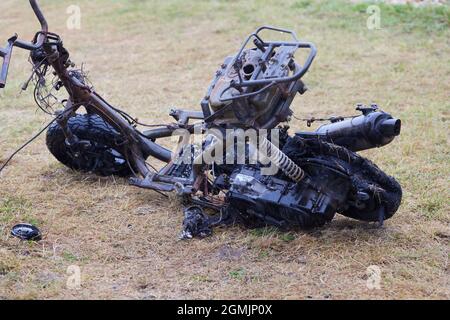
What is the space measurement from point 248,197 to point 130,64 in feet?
21.1

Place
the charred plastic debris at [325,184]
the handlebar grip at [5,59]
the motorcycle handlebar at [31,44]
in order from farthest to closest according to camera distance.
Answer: the motorcycle handlebar at [31,44] → the charred plastic debris at [325,184] → the handlebar grip at [5,59]

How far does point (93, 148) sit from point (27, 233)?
118cm

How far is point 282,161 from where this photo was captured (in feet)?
14.1

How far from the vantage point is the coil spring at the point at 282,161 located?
4.31m

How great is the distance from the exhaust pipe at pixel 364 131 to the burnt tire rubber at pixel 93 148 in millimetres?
1821

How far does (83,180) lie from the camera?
229 inches

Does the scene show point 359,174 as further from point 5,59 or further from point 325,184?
point 5,59

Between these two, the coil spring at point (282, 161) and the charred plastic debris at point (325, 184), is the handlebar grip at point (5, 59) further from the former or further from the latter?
the coil spring at point (282, 161)

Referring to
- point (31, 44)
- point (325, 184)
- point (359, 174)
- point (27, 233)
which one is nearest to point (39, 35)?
point (31, 44)

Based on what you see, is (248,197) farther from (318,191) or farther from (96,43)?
(96,43)

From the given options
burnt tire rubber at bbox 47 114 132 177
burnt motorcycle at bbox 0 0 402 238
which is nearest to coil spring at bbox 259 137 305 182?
burnt motorcycle at bbox 0 0 402 238

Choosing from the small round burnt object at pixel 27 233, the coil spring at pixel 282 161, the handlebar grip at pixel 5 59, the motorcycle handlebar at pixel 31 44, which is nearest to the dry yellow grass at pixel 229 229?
the small round burnt object at pixel 27 233

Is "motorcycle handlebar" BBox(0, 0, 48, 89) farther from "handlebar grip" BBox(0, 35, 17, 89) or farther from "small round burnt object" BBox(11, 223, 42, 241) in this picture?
"small round burnt object" BBox(11, 223, 42, 241)
